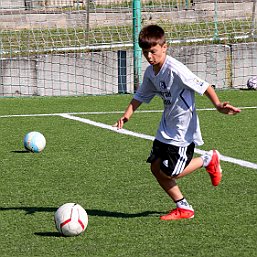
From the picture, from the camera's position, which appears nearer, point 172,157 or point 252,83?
point 172,157

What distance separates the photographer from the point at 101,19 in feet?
55.5

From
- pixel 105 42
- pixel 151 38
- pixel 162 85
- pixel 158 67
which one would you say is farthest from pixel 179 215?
pixel 105 42

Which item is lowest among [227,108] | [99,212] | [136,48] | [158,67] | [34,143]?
[34,143]

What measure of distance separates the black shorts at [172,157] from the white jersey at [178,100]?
38 mm

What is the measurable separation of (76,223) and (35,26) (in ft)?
39.8

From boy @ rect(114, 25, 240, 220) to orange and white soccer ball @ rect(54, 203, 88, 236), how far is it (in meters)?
0.70

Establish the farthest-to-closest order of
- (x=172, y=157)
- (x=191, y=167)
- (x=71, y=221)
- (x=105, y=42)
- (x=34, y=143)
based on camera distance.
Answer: (x=105, y=42) < (x=34, y=143) < (x=191, y=167) < (x=172, y=157) < (x=71, y=221)

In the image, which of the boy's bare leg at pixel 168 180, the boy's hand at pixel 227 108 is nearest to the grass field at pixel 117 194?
A: the boy's bare leg at pixel 168 180

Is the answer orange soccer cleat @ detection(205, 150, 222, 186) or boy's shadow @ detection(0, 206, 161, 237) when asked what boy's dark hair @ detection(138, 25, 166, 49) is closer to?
orange soccer cleat @ detection(205, 150, 222, 186)

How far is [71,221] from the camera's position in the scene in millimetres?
5719

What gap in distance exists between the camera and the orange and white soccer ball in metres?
5.72

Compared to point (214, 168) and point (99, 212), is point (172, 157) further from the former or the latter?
point (99, 212)

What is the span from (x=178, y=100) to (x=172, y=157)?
43 cm

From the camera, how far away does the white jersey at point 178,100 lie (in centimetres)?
632
